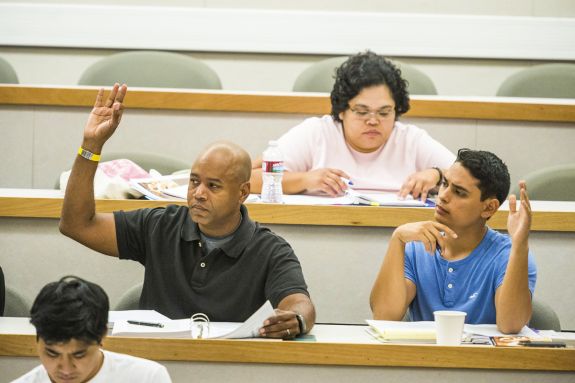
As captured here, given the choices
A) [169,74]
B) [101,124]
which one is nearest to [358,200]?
[101,124]

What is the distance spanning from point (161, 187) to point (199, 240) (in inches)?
23.4

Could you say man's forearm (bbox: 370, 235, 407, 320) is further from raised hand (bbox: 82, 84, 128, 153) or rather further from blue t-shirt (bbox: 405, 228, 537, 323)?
raised hand (bbox: 82, 84, 128, 153)

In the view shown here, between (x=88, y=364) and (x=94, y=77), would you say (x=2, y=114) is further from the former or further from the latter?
(x=88, y=364)

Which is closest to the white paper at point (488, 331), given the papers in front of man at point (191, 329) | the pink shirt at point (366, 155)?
the papers in front of man at point (191, 329)

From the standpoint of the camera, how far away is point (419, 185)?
3.29 metres

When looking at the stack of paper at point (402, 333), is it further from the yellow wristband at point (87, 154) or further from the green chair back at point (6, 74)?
the green chair back at point (6, 74)

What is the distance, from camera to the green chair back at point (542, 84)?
4.48m

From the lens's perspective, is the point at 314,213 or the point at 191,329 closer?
the point at 191,329

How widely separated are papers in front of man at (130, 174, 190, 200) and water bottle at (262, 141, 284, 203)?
0.83 feet

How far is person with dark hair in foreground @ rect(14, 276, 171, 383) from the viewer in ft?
5.67

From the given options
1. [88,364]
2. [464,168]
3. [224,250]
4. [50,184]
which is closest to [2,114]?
[50,184]

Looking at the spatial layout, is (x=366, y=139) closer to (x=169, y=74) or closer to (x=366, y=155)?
(x=366, y=155)

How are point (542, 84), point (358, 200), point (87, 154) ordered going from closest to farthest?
1. point (87, 154)
2. point (358, 200)
3. point (542, 84)

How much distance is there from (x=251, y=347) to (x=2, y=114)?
6.51 ft
